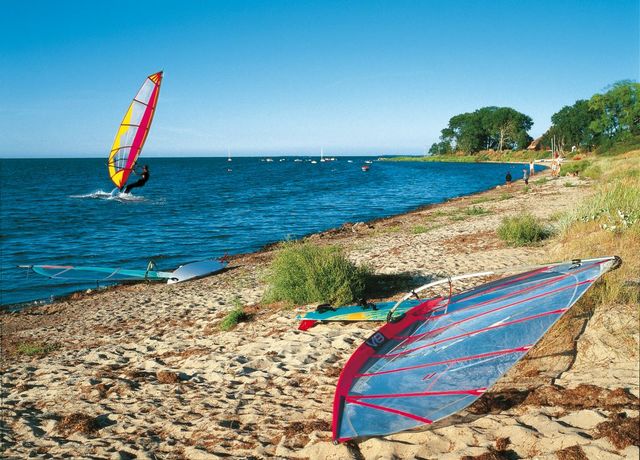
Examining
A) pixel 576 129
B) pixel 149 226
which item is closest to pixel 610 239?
pixel 149 226

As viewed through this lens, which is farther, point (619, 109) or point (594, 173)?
point (619, 109)

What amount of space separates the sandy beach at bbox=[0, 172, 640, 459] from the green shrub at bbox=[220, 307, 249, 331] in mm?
163

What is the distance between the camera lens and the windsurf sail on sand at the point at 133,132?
932 centimetres

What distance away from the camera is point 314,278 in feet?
25.9

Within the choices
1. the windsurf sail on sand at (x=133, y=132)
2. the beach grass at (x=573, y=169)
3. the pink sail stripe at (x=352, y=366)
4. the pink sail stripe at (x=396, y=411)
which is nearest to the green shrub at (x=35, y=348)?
the windsurf sail on sand at (x=133, y=132)

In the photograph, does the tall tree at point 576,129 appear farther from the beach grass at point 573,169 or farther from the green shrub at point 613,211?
the green shrub at point 613,211

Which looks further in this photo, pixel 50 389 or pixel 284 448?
pixel 50 389

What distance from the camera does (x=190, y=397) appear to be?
515 cm

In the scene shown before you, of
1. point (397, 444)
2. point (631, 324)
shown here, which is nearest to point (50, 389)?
point (397, 444)

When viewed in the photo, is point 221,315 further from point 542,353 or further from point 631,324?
point 631,324

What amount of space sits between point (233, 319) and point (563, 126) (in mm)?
97641

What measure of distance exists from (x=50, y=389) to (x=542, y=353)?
20.1 ft

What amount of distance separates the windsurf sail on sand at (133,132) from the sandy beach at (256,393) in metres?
3.34

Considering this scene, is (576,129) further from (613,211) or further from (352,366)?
(352,366)
